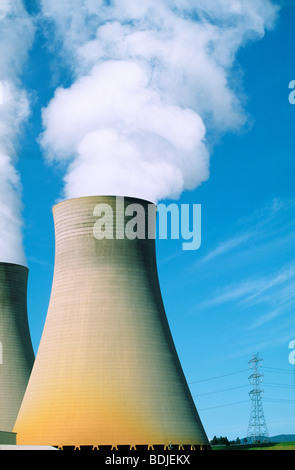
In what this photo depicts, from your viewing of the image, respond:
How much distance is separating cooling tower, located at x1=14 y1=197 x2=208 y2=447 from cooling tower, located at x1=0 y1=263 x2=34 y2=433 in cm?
463

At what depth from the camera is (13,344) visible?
87.8ft

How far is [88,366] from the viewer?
66.6ft

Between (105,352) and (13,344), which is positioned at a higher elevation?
(13,344)

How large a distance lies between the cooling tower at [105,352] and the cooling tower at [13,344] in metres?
4.63

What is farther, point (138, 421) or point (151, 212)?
point (151, 212)

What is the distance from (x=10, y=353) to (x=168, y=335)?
25.0 ft

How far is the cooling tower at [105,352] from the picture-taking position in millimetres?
20062

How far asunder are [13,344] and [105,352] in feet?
24.2

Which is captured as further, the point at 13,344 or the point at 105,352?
the point at 13,344

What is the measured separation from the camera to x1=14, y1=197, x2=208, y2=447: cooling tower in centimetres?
2006

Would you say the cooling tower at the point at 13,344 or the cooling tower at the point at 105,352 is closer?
the cooling tower at the point at 105,352
